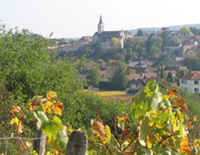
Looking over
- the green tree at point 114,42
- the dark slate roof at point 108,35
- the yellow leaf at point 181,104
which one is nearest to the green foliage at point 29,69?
the yellow leaf at point 181,104

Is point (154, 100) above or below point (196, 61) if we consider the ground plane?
above

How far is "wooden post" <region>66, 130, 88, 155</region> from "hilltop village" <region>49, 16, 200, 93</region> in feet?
123

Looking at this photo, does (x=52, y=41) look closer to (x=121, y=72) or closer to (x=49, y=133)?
(x=49, y=133)

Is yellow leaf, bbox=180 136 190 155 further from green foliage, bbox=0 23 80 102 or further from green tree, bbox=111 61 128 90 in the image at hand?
green tree, bbox=111 61 128 90

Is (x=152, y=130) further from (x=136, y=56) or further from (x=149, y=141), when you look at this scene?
(x=136, y=56)

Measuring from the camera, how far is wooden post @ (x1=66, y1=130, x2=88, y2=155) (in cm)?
129

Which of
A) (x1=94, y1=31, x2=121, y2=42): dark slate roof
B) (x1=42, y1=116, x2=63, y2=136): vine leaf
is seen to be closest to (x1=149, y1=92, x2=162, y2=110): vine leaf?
(x1=42, y1=116, x2=63, y2=136): vine leaf

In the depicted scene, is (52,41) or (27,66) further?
(52,41)

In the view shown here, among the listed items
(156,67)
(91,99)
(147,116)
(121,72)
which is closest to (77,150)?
(147,116)

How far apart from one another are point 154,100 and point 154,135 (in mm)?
172

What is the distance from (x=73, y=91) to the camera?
1048cm

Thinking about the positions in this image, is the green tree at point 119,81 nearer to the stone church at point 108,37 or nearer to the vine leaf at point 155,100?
the stone church at point 108,37

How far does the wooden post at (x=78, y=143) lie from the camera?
1.29m

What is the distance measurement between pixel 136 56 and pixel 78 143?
7450 cm
